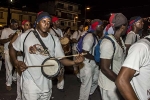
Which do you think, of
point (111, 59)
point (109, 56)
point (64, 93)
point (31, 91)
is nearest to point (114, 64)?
point (111, 59)

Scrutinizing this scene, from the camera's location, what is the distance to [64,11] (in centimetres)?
8056

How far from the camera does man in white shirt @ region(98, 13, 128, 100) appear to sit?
388 cm

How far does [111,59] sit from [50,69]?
1.06m

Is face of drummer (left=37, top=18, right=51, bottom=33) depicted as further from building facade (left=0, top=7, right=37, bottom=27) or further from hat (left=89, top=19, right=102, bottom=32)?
building facade (left=0, top=7, right=37, bottom=27)

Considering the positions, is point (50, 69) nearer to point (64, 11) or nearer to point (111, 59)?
point (111, 59)

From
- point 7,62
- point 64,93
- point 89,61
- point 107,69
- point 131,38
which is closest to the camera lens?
point 107,69

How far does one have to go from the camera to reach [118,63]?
13.5 ft

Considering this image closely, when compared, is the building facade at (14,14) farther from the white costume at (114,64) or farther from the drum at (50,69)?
the white costume at (114,64)

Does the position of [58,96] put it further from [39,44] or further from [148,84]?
[148,84]

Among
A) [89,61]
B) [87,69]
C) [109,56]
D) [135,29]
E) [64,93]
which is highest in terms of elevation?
[135,29]

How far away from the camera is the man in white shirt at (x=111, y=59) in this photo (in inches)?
153

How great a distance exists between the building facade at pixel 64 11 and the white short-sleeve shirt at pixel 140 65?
237 feet

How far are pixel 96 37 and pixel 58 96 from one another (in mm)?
2374

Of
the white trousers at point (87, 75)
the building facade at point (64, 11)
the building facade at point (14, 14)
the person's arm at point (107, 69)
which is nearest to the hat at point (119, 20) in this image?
the person's arm at point (107, 69)
